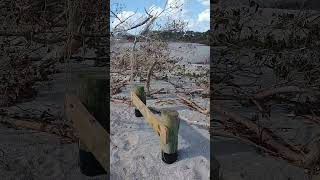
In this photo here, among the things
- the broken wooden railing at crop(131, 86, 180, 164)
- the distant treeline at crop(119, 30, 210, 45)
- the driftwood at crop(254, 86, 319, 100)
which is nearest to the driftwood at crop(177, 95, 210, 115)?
the driftwood at crop(254, 86, 319, 100)

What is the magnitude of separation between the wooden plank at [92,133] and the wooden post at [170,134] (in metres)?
0.37

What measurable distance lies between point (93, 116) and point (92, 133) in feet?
0.34

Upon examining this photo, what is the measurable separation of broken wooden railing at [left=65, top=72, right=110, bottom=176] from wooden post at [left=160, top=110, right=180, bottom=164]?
36 cm

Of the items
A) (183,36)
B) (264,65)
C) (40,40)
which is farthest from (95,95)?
(183,36)

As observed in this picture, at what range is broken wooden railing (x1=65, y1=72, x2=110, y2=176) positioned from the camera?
1.76m

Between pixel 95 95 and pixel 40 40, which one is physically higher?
pixel 40 40

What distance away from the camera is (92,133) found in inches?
71.2

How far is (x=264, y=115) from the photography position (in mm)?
3443

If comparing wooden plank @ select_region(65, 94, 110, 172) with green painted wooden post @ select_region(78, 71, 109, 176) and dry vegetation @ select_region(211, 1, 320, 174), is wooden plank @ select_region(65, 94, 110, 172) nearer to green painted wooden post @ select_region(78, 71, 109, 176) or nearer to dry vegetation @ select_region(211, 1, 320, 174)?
green painted wooden post @ select_region(78, 71, 109, 176)

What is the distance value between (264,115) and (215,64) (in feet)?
3.30

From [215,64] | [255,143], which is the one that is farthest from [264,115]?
[215,64]

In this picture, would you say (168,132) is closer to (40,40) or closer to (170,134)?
(170,134)

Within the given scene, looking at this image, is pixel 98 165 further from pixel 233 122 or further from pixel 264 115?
pixel 264 115

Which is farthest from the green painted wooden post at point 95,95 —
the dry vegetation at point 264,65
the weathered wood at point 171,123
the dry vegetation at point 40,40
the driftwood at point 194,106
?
the driftwood at point 194,106
